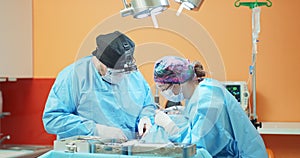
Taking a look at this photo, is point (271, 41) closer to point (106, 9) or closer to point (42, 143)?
point (106, 9)

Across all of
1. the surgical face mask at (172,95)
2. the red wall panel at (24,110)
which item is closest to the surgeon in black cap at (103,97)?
the surgical face mask at (172,95)

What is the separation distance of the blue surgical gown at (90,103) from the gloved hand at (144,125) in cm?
6

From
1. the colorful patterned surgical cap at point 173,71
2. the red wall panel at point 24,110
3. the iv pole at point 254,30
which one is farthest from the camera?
the red wall panel at point 24,110

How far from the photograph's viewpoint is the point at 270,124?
2736 mm

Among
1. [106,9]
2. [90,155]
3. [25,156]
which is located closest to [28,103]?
[25,156]

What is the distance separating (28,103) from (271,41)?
1.73 metres

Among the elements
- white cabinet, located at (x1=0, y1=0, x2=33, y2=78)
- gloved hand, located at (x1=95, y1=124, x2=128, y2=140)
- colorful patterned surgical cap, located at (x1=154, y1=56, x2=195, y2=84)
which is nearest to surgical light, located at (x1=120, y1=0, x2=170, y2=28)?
colorful patterned surgical cap, located at (x1=154, y1=56, x2=195, y2=84)

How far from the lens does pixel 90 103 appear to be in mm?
1687

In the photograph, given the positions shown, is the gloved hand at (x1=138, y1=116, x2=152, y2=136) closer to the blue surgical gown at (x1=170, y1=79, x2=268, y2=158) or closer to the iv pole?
the blue surgical gown at (x1=170, y1=79, x2=268, y2=158)

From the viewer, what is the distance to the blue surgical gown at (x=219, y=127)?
135 centimetres

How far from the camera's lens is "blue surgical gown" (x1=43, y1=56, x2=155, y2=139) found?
163cm

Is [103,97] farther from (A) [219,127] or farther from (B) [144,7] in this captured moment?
(B) [144,7]

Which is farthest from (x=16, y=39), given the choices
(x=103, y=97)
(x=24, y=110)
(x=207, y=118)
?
(x=207, y=118)

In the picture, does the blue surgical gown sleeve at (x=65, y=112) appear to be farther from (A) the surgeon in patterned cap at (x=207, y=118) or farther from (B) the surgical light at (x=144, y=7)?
(B) the surgical light at (x=144, y=7)
